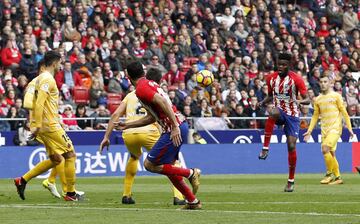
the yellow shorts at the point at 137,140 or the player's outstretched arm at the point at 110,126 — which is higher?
the player's outstretched arm at the point at 110,126

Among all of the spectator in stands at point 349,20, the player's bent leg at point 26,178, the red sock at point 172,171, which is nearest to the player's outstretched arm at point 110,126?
the red sock at point 172,171

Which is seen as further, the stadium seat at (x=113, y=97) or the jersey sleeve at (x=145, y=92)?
the stadium seat at (x=113, y=97)

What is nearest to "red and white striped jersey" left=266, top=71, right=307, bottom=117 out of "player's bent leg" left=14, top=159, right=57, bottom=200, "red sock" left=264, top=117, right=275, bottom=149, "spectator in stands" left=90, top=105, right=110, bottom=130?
"red sock" left=264, top=117, right=275, bottom=149

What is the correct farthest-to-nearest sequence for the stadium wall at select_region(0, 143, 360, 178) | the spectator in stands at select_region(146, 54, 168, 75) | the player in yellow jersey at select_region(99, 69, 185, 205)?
the spectator in stands at select_region(146, 54, 168, 75) → the stadium wall at select_region(0, 143, 360, 178) → the player in yellow jersey at select_region(99, 69, 185, 205)

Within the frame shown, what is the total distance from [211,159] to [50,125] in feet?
44.7

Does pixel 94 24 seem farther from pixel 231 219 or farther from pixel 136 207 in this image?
pixel 231 219

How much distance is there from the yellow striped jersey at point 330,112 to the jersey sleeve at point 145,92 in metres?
10.3

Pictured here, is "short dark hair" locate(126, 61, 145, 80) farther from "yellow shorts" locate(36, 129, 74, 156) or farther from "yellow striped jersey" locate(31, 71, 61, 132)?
"yellow shorts" locate(36, 129, 74, 156)

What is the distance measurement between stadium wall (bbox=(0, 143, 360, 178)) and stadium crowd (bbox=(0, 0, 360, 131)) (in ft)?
4.33

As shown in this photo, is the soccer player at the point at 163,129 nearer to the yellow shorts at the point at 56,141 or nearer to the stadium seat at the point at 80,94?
the yellow shorts at the point at 56,141

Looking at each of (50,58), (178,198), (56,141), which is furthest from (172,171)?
(50,58)

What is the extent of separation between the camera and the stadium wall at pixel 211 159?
94.6 ft

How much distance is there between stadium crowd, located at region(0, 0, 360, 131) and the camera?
3172 centimetres

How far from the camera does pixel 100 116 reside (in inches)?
1239
